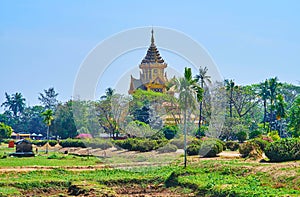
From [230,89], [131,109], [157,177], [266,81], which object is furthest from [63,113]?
[157,177]

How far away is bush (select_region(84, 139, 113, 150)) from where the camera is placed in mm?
62188

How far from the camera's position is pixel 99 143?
63.6 meters

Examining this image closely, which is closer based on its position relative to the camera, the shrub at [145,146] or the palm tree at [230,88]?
the shrub at [145,146]

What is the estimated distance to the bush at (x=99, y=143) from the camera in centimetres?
6219

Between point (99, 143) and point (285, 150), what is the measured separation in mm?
30606

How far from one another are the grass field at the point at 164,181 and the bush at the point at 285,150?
2359 millimetres

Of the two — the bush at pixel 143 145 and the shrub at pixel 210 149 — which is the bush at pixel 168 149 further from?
the shrub at pixel 210 149

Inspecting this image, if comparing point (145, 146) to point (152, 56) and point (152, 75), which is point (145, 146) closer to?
point (152, 75)

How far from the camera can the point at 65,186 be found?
113 feet

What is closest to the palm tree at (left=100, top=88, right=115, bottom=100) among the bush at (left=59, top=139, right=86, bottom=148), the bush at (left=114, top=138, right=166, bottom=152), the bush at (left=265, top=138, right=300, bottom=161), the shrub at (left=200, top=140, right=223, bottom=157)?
the bush at (left=59, top=139, right=86, bottom=148)

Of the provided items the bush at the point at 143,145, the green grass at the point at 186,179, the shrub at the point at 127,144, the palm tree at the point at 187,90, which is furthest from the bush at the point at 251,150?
the shrub at the point at 127,144

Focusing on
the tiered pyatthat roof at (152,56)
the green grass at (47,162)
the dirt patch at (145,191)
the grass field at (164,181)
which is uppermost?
the tiered pyatthat roof at (152,56)

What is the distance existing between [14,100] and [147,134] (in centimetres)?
7036

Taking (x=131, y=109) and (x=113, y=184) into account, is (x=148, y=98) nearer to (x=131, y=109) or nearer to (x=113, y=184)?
(x=131, y=109)
